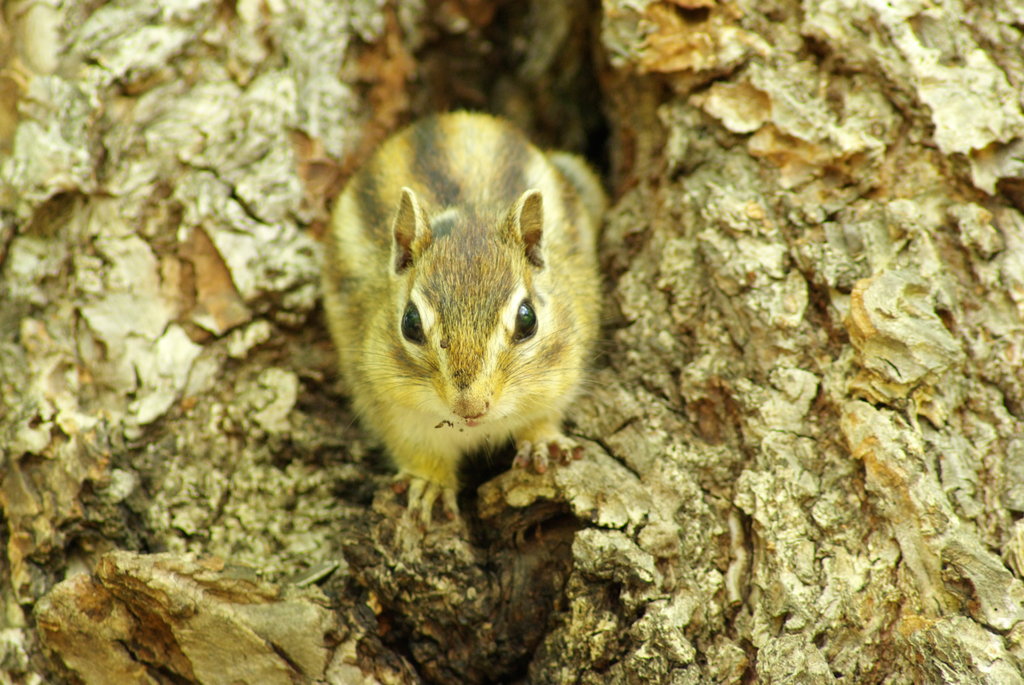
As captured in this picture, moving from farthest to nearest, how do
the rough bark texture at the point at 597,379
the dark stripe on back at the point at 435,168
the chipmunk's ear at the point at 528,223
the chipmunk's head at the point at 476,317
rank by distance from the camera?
the dark stripe on back at the point at 435,168, the chipmunk's ear at the point at 528,223, the chipmunk's head at the point at 476,317, the rough bark texture at the point at 597,379

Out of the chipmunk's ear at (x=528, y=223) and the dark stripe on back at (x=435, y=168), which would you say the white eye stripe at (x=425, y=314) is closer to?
the chipmunk's ear at (x=528, y=223)

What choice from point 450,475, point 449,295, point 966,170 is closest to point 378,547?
point 450,475

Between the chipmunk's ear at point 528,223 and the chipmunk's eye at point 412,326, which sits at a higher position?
the chipmunk's ear at point 528,223

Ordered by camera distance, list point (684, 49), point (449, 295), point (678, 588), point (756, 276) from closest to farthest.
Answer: point (678, 588) → point (449, 295) → point (756, 276) → point (684, 49)

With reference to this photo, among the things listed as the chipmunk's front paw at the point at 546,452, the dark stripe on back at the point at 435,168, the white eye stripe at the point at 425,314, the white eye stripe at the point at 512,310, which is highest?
the dark stripe on back at the point at 435,168

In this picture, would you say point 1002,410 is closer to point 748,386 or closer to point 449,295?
point 748,386

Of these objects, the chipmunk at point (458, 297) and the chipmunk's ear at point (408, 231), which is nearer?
the chipmunk at point (458, 297)

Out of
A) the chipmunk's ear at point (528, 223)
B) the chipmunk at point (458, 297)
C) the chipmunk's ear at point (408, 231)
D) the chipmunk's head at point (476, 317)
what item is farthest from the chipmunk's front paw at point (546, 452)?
the chipmunk's ear at point (408, 231)
